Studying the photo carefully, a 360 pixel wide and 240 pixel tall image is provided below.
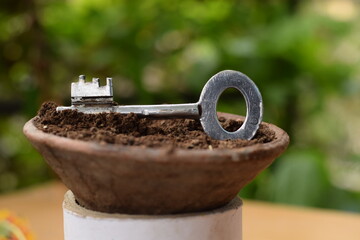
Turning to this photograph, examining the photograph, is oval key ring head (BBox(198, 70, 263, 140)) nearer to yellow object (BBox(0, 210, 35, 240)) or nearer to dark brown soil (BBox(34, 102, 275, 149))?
dark brown soil (BBox(34, 102, 275, 149))

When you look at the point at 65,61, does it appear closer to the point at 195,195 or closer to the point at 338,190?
the point at 338,190

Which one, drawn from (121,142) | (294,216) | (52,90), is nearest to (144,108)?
(121,142)

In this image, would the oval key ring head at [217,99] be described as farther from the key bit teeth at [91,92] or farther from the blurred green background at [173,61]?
the blurred green background at [173,61]

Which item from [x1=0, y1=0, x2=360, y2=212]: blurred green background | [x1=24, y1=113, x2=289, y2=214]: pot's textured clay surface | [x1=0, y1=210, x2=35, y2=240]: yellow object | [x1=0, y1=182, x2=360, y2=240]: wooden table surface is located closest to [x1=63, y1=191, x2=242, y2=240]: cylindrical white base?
[x1=24, y1=113, x2=289, y2=214]: pot's textured clay surface

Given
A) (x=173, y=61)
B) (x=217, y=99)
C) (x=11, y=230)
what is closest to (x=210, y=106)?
(x=217, y=99)

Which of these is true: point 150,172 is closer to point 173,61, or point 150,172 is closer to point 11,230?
point 11,230

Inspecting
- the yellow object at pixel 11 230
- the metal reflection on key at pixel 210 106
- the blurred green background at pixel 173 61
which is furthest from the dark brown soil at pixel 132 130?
the blurred green background at pixel 173 61

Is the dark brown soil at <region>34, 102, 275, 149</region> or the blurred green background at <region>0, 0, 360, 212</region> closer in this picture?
the dark brown soil at <region>34, 102, 275, 149</region>
